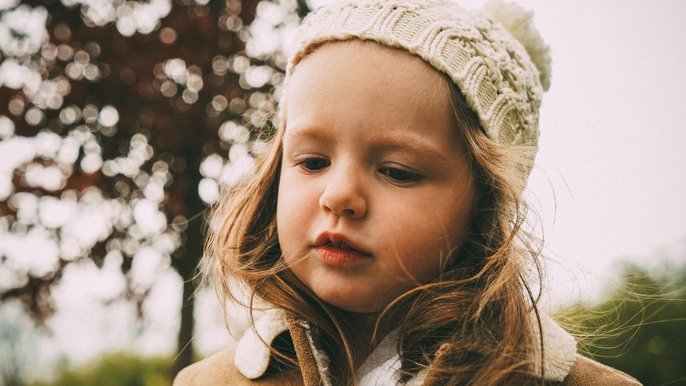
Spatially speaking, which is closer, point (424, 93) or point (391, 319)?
point (424, 93)

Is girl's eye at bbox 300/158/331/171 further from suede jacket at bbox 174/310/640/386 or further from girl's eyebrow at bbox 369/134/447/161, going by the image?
suede jacket at bbox 174/310/640/386

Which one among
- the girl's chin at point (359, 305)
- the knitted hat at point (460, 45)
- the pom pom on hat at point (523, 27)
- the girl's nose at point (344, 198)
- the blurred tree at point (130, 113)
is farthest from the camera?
the blurred tree at point (130, 113)

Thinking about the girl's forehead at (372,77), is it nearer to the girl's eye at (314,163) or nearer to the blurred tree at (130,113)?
the girl's eye at (314,163)

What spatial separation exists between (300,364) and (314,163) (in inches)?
23.7

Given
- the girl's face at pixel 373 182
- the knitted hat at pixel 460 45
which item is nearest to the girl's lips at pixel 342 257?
the girl's face at pixel 373 182

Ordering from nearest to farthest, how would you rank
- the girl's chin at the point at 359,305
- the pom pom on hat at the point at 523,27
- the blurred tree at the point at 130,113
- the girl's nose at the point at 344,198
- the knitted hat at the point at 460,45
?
the girl's nose at the point at 344,198, the girl's chin at the point at 359,305, the knitted hat at the point at 460,45, the pom pom on hat at the point at 523,27, the blurred tree at the point at 130,113

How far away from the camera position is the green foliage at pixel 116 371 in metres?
5.66

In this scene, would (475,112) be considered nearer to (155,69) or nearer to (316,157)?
(316,157)

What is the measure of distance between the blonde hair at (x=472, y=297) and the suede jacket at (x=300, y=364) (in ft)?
0.15

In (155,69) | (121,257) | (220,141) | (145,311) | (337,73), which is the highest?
(337,73)

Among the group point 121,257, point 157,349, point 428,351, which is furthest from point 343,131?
point 157,349

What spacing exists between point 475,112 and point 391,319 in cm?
69

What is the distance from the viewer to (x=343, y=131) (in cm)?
136

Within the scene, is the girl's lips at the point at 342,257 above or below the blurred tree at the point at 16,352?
above
